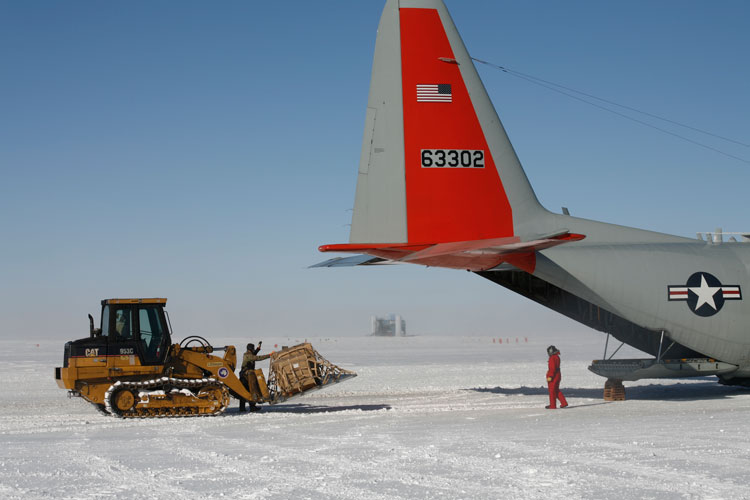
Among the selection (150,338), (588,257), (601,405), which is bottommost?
(601,405)

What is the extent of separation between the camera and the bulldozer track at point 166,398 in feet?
50.0

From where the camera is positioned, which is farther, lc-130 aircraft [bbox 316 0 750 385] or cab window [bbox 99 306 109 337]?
cab window [bbox 99 306 109 337]

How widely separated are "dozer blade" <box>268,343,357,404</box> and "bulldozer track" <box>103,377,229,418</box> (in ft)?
3.94

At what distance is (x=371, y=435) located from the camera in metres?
12.3

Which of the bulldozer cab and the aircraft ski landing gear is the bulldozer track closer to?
the bulldozer cab

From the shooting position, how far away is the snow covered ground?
802 cm

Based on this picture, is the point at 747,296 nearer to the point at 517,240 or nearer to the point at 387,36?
the point at 517,240

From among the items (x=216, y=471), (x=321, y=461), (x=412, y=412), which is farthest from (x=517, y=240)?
(x=216, y=471)

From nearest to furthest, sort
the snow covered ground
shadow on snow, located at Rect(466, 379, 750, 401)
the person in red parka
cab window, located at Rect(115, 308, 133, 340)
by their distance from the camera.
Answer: the snow covered ground → cab window, located at Rect(115, 308, 133, 340) → the person in red parka → shadow on snow, located at Rect(466, 379, 750, 401)

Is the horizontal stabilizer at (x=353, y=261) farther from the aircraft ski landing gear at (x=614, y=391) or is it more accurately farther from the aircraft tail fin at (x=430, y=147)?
the aircraft ski landing gear at (x=614, y=391)

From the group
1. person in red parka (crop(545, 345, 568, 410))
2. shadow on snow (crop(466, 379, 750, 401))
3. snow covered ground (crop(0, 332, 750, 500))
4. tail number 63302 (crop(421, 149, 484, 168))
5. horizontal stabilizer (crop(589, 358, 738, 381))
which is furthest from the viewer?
shadow on snow (crop(466, 379, 750, 401))

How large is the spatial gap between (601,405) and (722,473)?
832 cm

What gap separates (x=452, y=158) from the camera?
51.5 feet

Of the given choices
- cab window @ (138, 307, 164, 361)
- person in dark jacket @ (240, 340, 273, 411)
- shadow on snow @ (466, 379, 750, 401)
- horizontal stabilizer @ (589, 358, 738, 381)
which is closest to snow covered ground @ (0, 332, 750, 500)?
shadow on snow @ (466, 379, 750, 401)
